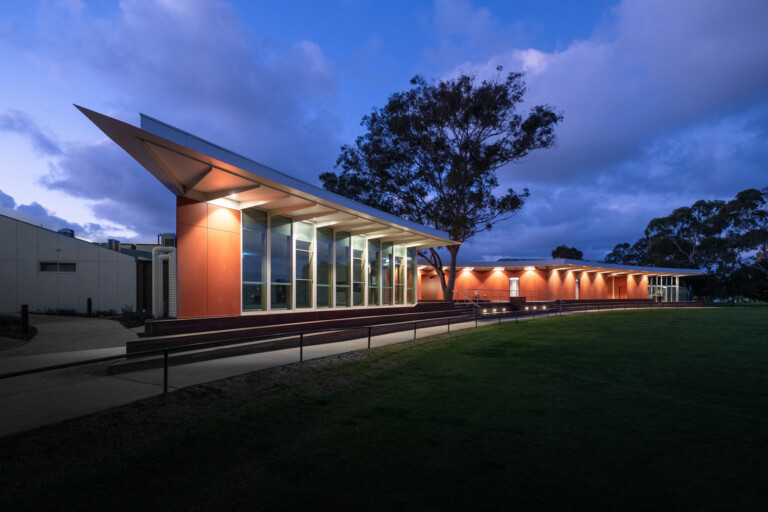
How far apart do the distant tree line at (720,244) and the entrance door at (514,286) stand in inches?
1292

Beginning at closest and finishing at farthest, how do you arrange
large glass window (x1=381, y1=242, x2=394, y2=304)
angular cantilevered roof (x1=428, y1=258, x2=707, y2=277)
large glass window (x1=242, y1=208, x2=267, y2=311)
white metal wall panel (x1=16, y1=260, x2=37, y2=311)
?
large glass window (x1=242, y1=208, x2=267, y2=311)
large glass window (x1=381, y1=242, x2=394, y2=304)
white metal wall panel (x1=16, y1=260, x2=37, y2=311)
angular cantilevered roof (x1=428, y1=258, x2=707, y2=277)

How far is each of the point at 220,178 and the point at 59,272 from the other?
54.7 ft

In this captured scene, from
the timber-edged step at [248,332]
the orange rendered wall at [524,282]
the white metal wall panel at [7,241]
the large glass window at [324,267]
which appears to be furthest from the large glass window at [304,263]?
the orange rendered wall at [524,282]

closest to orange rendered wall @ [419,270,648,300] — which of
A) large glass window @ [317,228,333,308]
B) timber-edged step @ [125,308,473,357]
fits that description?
timber-edged step @ [125,308,473,357]

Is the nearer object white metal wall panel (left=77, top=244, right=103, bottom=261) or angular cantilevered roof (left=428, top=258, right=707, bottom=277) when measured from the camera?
white metal wall panel (left=77, top=244, right=103, bottom=261)

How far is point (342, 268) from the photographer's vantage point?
16.8 m

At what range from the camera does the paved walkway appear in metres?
5.31

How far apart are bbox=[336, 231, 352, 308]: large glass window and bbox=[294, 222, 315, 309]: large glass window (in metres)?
1.73

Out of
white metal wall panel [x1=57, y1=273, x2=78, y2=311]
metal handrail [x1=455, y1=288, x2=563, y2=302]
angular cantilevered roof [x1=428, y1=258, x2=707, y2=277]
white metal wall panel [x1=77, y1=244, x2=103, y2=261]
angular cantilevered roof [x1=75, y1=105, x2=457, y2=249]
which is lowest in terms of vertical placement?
metal handrail [x1=455, y1=288, x2=563, y2=302]

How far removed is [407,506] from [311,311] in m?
11.2

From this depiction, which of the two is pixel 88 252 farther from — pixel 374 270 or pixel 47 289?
pixel 374 270

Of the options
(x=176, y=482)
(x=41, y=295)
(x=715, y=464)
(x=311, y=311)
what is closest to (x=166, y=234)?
(x=311, y=311)

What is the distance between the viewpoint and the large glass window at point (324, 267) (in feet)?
50.4

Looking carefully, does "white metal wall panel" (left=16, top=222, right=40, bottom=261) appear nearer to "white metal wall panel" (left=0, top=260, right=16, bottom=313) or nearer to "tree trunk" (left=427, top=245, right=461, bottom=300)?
"white metal wall panel" (left=0, top=260, right=16, bottom=313)
